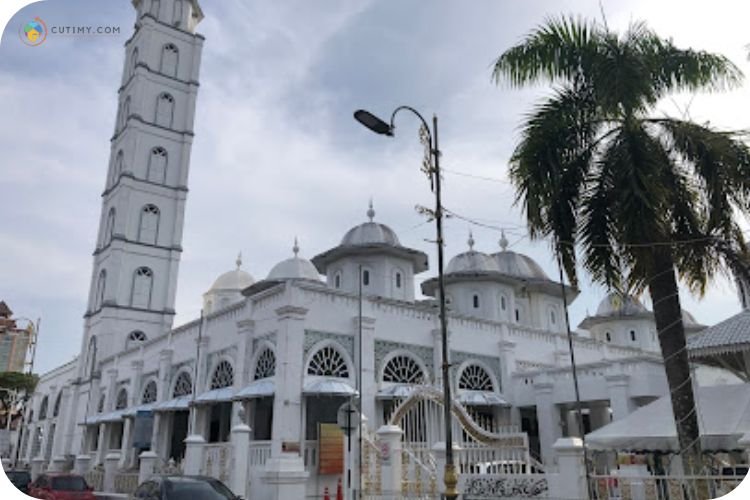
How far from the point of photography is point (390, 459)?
1358 cm

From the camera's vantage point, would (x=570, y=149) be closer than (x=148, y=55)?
Yes

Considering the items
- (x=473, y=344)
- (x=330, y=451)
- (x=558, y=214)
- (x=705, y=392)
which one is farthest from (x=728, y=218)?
(x=473, y=344)

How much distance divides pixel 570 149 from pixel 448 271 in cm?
2171

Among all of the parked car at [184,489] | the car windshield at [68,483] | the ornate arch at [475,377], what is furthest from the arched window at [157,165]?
the parked car at [184,489]

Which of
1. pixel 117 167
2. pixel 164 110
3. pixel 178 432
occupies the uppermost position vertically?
pixel 164 110

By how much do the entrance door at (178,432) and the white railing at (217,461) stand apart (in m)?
9.28

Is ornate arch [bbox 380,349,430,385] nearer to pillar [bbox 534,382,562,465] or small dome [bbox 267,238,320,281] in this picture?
pillar [bbox 534,382,562,465]

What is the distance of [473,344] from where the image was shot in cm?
2358

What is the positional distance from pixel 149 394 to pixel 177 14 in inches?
1109

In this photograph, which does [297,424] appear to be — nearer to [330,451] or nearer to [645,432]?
[330,451]

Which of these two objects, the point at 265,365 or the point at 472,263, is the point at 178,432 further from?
the point at 472,263

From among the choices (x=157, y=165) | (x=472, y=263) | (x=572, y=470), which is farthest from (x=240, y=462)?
(x=157, y=165)

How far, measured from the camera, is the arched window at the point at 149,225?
36156 millimetres

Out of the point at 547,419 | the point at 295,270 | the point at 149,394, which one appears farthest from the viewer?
the point at 295,270
